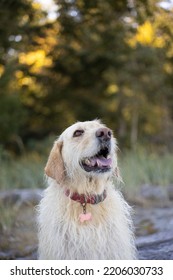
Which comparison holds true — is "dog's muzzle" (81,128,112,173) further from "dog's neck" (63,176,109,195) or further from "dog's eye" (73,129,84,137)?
"dog's eye" (73,129,84,137)

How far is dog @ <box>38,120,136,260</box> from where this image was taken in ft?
15.0

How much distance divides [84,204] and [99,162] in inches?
17.0

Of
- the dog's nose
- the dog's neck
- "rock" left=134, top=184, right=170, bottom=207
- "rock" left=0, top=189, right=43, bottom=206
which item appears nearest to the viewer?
the dog's nose

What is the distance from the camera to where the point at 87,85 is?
16.8m

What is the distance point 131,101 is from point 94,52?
12.4ft

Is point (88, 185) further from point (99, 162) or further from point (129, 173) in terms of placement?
point (129, 173)

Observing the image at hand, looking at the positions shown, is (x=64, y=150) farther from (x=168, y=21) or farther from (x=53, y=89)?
(x=53, y=89)

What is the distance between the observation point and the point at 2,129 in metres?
13.1

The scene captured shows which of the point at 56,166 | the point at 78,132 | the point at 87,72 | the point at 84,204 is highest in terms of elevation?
the point at 87,72

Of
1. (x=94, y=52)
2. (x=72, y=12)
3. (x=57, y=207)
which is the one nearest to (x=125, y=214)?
(x=57, y=207)

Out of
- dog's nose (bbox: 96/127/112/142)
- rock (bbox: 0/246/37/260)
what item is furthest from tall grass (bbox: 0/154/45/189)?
dog's nose (bbox: 96/127/112/142)

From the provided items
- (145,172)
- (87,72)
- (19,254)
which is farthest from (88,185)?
(87,72)

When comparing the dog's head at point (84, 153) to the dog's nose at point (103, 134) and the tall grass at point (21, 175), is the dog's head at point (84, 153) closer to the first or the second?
the dog's nose at point (103, 134)

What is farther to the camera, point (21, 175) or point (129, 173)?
point (21, 175)
